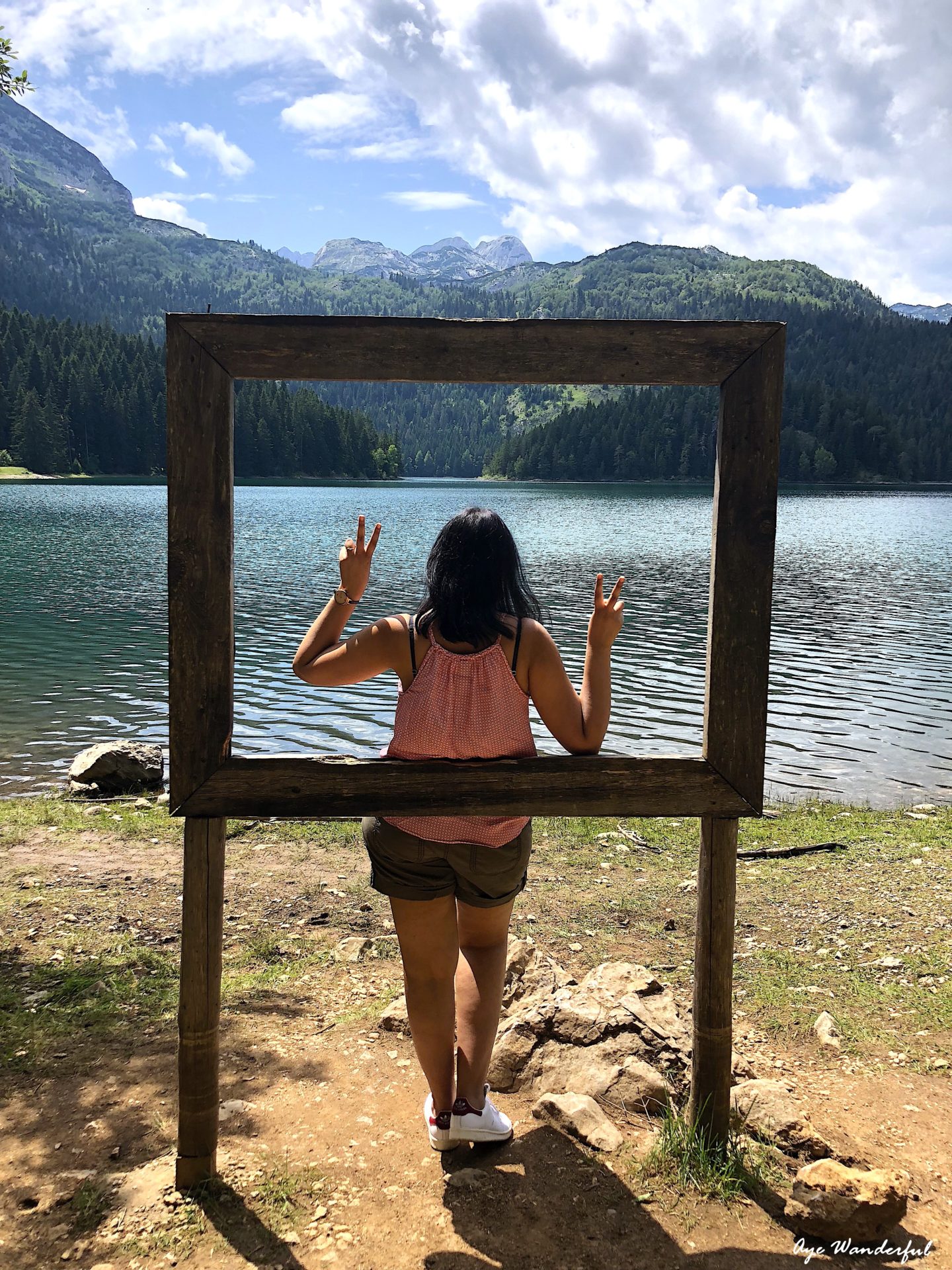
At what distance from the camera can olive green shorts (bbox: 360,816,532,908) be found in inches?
133

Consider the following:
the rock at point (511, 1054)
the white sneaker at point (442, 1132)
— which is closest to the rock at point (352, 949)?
the rock at point (511, 1054)

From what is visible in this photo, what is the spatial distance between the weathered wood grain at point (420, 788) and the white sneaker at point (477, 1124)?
128 cm

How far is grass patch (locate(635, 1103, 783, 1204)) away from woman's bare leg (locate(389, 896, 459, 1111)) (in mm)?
867

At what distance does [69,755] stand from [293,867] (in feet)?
21.9

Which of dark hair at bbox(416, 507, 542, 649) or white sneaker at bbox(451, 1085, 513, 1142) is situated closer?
dark hair at bbox(416, 507, 542, 649)

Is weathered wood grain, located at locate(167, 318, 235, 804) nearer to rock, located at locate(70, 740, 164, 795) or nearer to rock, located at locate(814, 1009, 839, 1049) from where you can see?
rock, located at locate(814, 1009, 839, 1049)

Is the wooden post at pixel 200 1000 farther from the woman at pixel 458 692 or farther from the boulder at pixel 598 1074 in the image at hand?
the boulder at pixel 598 1074

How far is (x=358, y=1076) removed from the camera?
437cm

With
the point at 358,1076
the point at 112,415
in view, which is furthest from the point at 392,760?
the point at 112,415

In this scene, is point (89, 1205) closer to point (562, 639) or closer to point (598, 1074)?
point (598, 1074)

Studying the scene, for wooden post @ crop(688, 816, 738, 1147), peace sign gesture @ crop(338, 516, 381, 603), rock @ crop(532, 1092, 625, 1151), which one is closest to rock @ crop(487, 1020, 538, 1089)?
rock @ crop(532, 1092, 625, 1151)

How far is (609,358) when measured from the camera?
10.9 ft

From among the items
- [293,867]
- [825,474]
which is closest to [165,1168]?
[293,867]

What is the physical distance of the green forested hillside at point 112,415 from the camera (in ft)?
364
